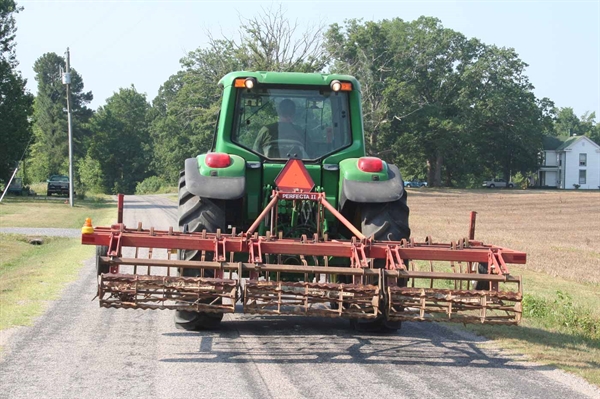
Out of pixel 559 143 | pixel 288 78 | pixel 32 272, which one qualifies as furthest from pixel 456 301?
pixel 559 143

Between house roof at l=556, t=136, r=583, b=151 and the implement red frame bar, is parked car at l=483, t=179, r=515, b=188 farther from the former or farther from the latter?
the implement red frame bar

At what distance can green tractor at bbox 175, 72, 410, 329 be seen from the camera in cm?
848

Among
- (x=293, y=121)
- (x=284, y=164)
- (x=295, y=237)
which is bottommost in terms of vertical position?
(x=295, y=237)

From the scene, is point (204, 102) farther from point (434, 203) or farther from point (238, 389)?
point (238, 389)

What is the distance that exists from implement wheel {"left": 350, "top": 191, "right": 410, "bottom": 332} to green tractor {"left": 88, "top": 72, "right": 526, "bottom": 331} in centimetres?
1

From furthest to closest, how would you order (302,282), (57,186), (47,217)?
1. (57,186)
2. (47,217)
3. (302,282)

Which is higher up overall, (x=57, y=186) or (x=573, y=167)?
(x=573, y=167)

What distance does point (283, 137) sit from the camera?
30.7ft

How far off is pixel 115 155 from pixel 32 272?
92.0 m

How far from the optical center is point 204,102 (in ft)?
188

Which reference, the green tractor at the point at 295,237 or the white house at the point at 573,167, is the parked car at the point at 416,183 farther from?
the green tractor at the point at 295,237

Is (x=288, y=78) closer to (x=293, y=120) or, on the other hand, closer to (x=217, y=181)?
(x=293, y=120)

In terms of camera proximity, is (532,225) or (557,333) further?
(532,225)

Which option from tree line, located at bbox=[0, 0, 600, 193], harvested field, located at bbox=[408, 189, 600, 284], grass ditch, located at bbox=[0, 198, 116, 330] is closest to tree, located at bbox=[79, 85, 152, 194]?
tree line, located at bbox=[0, 0, 600, 193]
